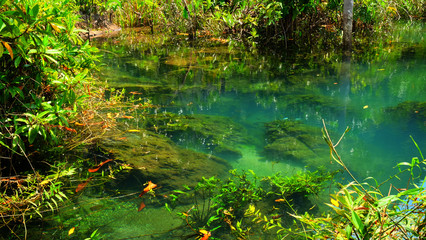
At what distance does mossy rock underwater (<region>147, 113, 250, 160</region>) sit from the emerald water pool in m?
0.01

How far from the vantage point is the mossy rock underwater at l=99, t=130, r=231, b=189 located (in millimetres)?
2699

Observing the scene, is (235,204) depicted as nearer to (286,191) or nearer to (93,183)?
(286,191)

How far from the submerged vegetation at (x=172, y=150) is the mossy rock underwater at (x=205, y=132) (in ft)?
0.06

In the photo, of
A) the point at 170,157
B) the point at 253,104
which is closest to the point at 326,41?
the point at 253,104

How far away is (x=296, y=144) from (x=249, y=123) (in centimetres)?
71

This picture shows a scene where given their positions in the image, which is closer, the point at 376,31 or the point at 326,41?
the point at 326,41

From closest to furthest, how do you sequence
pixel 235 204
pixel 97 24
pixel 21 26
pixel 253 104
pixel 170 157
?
1. pixel 21 26
2. pixel 235 204
3. pixel 170 157
4. pixel 253 104
5. pixel 97 24

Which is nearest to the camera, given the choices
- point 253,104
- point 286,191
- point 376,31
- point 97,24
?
point 286,191

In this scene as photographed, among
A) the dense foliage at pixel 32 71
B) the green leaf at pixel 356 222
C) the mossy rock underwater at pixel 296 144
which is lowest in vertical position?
the mossy rock underwater at pixel 296 144

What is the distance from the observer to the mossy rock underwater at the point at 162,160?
2.70 m

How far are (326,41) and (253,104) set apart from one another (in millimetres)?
5043

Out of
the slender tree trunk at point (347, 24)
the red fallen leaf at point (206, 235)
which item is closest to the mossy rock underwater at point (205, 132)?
the red fallen leaf at point (206, 235)

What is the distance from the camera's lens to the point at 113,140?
3186mm

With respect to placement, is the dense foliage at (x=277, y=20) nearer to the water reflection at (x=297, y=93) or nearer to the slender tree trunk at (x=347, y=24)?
the slender tree trunk at (x=347, y=24)
